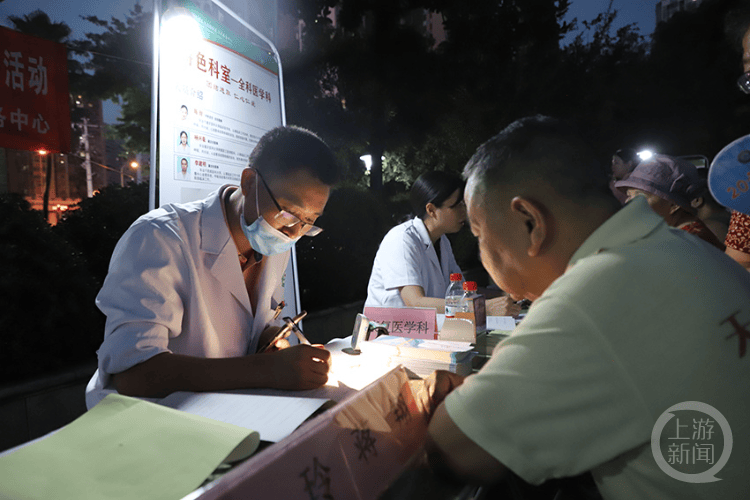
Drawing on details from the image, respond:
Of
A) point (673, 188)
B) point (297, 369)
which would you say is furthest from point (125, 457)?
point (673, 188)

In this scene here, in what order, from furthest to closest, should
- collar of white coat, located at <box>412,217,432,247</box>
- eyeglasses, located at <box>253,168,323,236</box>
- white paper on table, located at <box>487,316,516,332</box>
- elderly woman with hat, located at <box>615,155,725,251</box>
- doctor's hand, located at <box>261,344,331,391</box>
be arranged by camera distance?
1. collar of white coat, located at <box>412,217,432,247</box>
2. elderly woman with hat, located at <box>615,155,725,251</box>
3. white paper on table, located at <box>487,316,516,332</box>
4. eyeglasses, located at <box>253,168,323,236</box>
5. doctor's hand, located at <box>261,344,331,391</box>

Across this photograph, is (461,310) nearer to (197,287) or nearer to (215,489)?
(197,287)

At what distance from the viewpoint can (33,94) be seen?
3623 mm

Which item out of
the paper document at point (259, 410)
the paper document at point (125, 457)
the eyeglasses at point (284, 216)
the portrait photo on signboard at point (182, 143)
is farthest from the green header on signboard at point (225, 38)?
the paper document at point (125, 457)

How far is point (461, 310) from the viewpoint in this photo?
2488 mm

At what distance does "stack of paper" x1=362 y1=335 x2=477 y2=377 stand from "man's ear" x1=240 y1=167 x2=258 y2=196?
962mm

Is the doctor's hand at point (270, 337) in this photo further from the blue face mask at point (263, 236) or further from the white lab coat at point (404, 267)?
the white lab coat at point (404, 267)

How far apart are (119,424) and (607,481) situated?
1114mm

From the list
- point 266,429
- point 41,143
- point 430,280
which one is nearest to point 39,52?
point 41,143

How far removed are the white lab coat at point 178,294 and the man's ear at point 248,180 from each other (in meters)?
0.17

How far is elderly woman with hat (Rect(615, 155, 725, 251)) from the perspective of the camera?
3191 millimetres

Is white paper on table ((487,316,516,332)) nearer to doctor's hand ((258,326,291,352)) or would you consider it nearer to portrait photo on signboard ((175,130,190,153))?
doctor's hand ((258,326,291,352))

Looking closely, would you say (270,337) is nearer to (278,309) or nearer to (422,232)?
(278,309)

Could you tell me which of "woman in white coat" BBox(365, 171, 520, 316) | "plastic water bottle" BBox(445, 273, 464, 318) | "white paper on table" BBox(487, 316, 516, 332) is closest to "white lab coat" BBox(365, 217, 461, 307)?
"woman in white coat" BBox(365, 171, 520, 316)
